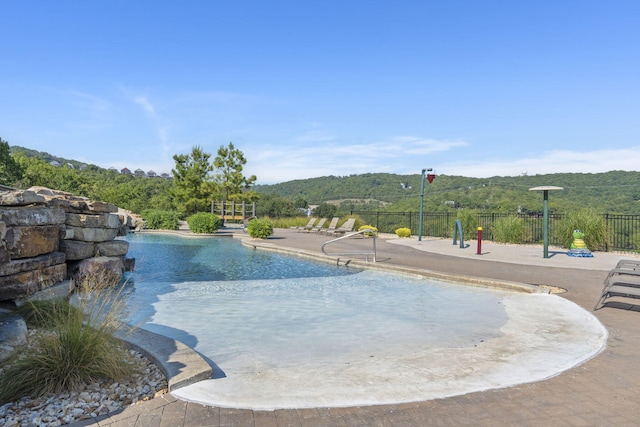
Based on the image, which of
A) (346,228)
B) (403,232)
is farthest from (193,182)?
(403,232)

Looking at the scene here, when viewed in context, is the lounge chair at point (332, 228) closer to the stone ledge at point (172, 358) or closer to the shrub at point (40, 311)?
the shrub at point (40, 311)

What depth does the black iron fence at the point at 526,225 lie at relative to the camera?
14.1 metres

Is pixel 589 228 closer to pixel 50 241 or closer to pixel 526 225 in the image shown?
pixel 526 225

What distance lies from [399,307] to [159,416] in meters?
Result: 4.38

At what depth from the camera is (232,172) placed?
30250 mm

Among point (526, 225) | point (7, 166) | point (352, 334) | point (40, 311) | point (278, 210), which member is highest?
point (7, 166)

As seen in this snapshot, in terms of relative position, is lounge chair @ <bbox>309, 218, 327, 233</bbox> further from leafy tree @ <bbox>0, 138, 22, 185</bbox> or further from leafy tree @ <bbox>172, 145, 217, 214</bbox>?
leafy tree @ <bbox>0, 138, 22, 185</bbox>

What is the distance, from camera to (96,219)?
7.27 meters

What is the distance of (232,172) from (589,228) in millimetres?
22970

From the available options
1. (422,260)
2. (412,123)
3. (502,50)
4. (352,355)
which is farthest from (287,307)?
(412,123)

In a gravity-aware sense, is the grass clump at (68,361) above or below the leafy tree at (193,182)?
below

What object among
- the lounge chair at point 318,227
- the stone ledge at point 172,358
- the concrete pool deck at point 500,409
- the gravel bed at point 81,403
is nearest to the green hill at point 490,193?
the lounge chair at point 318,227

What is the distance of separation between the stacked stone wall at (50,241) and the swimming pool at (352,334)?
91 centimetres

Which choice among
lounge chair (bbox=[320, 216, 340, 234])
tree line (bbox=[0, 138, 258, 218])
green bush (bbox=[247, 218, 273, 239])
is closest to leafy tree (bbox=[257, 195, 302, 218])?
tree line (bbox=[0, 138, 258, 218])
